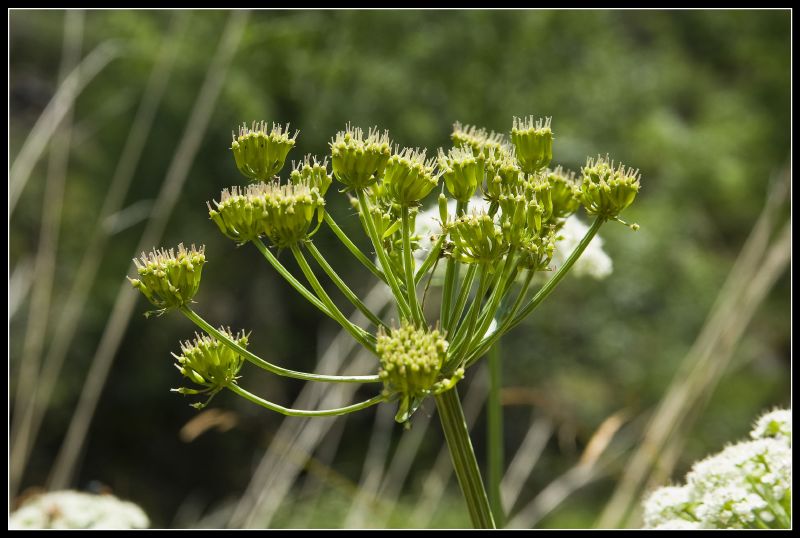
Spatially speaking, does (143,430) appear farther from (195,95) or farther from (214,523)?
(214,523)

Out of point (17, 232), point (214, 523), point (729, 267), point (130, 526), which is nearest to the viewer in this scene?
point (130, 526)

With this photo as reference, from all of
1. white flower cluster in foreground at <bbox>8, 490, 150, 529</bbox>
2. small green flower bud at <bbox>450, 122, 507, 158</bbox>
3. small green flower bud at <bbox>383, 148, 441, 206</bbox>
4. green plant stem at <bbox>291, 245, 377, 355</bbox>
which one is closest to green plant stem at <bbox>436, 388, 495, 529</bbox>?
green plant stem at <bbox>291, 245, 377, 355</bbox>

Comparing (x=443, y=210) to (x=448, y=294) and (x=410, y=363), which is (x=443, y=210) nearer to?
(x=448, y=294)

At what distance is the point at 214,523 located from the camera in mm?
4320

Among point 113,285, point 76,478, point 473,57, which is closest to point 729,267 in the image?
point 473,57

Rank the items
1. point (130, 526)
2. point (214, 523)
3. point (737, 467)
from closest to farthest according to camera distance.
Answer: point (737, 467) < point (130, 526) < point (214, 523)

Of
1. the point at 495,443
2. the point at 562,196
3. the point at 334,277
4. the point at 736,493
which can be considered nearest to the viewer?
the point at 334,277

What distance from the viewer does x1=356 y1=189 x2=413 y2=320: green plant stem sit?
990mm

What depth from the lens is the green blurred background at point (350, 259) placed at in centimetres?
693

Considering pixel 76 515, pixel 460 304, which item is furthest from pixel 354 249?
pixel 76 515

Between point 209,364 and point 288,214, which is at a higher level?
point 288,214

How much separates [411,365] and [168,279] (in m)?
0.34

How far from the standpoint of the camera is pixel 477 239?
975 mm

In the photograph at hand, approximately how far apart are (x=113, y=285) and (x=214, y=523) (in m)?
3.35
